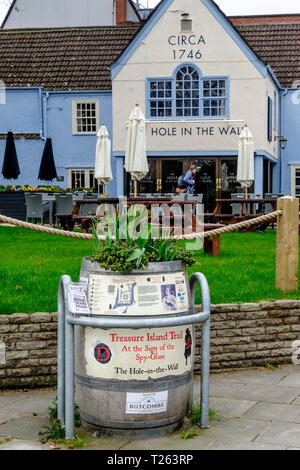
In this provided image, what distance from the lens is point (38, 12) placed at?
37.8 metres

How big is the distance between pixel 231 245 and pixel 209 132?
12681 mm

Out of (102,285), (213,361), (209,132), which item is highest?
(209,132)

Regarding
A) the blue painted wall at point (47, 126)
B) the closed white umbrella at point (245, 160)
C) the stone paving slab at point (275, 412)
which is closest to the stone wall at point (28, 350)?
the stone paving slab at point (275, 412)

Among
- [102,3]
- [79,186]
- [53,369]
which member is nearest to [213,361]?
[53,369]

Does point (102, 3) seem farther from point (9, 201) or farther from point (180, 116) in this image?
point (9, 201)

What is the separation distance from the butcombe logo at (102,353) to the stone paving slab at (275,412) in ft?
3.99

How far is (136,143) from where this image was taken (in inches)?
728

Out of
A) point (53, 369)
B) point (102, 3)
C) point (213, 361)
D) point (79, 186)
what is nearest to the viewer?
point (53, 369)

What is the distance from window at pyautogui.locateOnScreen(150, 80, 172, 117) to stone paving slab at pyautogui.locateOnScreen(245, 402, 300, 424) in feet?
69.0

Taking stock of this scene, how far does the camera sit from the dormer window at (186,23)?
999 inches

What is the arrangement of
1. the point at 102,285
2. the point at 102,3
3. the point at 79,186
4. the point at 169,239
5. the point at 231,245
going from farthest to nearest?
the point at 102,3 → the point at 79,186 → the point at 231,245 → the point at 169,239 → the point at 102,285

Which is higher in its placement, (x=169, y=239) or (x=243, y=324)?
(x=169, y=239)

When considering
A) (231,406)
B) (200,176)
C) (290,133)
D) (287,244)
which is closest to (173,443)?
(231,406)

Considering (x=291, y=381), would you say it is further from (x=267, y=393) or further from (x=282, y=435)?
(x=282, y=435)
